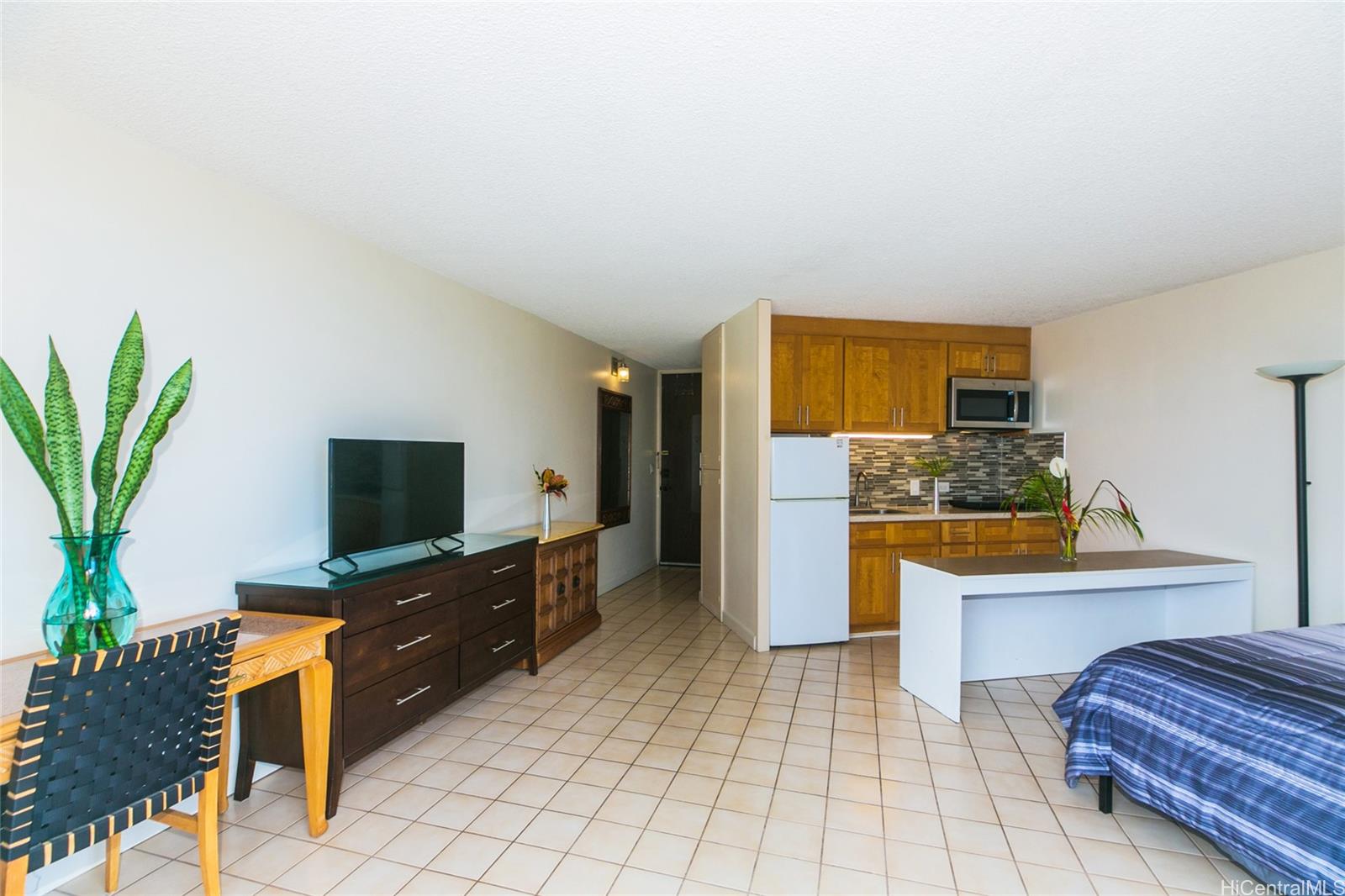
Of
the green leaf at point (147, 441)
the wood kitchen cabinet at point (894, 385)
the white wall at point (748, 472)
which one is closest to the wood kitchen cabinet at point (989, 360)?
the wood kitchen cabinet at point (894, 385)

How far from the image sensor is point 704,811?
2.50m

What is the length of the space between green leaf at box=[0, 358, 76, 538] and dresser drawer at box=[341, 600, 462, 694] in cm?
107

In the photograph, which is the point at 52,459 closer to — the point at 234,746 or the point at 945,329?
the point at 234,746

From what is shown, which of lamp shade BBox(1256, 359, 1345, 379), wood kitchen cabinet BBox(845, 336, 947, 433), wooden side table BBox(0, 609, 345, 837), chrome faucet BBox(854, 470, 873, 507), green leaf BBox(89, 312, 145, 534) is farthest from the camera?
chrome faucet BBox(854, 470, 873, 507)

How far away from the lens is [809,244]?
3.29 meters

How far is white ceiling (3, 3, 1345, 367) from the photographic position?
1.61 m

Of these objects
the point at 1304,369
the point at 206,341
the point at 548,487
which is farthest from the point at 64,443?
the point at 1304,369

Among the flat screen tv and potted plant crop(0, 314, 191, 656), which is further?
the flat screen tv

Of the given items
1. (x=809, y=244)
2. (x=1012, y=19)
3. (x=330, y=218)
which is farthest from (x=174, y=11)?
(x=809, y=244)

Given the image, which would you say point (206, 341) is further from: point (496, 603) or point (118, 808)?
point (496, 603)

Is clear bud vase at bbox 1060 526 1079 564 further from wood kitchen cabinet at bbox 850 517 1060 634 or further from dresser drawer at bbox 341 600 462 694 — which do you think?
dresser drawer at bbox 341 600 462 694

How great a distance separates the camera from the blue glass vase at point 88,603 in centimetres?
177

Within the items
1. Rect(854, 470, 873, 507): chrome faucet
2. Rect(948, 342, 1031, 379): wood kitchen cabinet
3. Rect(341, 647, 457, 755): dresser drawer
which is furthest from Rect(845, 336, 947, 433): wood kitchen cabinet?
Rect(341, 647, 457, 755): dresser drawer

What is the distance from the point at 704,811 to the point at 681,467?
5.69 meters
